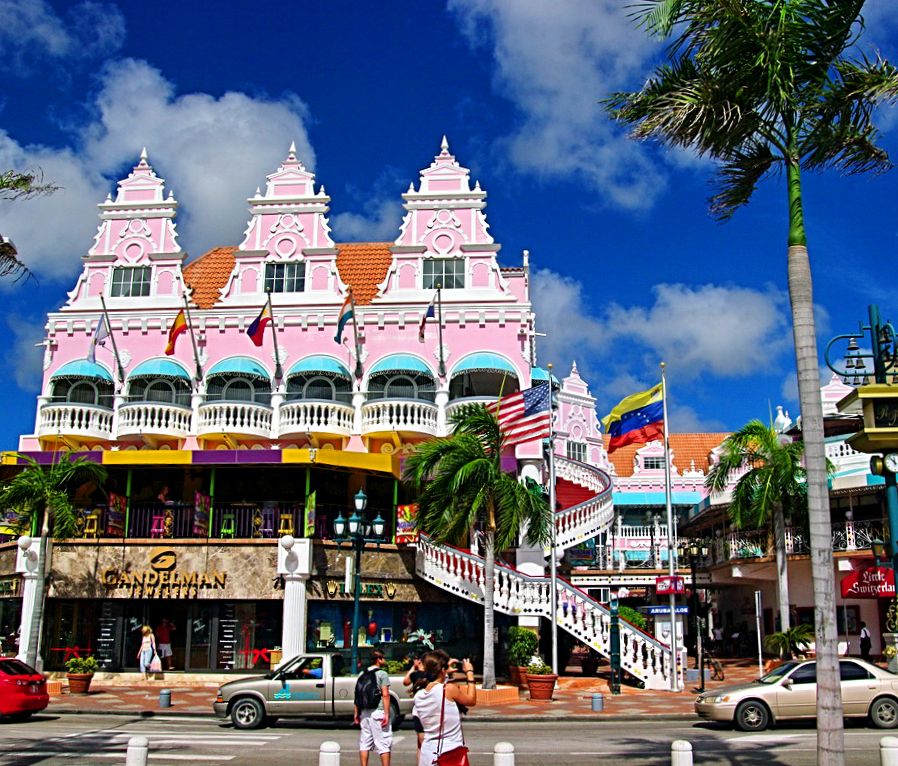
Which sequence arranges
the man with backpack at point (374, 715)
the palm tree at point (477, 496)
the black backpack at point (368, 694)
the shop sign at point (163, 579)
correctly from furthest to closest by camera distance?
the shop sign at point (163, 579) < the palm tree at point (477, 496) < the black backpack at point (368, 694) < the man with backpack at point (374, 715)

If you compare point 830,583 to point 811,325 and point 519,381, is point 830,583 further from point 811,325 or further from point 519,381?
point 519,381

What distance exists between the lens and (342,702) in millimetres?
19484

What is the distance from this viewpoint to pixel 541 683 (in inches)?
969

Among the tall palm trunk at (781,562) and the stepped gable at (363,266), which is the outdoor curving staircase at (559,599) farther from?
the stepped gable at (363,266)

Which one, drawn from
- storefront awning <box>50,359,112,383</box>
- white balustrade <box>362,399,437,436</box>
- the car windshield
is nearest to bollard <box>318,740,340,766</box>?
the car windshield

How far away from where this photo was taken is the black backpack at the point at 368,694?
12.8 m

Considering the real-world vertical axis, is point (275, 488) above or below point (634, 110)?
below

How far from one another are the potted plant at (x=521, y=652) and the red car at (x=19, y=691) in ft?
39.5

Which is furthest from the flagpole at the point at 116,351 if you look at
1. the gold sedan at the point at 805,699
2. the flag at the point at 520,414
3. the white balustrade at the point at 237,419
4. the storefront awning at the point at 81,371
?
the gold sedan at the point at 805,699

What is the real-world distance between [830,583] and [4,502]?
2382 centimetres

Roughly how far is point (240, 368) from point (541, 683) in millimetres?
16013

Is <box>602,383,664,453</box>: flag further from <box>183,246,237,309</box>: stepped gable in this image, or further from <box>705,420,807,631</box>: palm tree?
<box>183,246,237,309</box>: stepped gable

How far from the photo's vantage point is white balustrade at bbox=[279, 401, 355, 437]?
3359 centimetres

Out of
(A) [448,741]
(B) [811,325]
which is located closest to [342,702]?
(A) [448,741]
